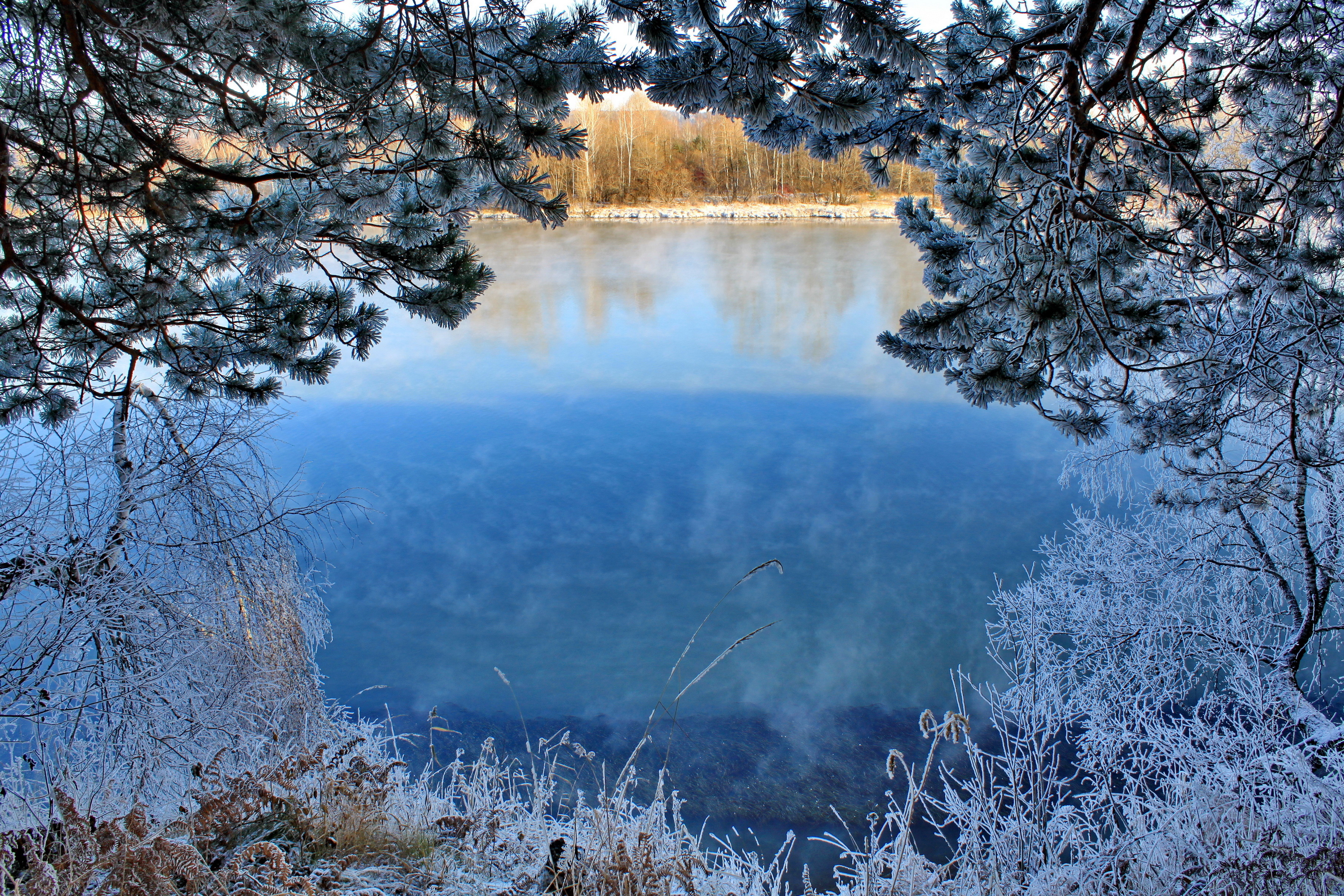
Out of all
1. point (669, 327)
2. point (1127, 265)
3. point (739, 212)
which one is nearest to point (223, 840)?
point (1127, 265)

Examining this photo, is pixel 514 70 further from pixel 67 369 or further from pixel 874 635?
pixel 874 635

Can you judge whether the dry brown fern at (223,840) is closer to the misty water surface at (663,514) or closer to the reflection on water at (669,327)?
the misty water surface at (663,514)

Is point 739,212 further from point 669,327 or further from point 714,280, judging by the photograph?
point 669,327

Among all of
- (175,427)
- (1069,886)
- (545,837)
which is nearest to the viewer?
(1069,886)

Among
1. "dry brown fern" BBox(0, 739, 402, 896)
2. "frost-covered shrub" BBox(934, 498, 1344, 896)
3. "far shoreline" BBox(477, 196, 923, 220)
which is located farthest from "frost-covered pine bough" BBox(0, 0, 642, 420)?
"far shoreline" BBox(477, 196, 923, 220)

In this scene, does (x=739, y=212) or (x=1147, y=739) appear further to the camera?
(x=739, y=212)

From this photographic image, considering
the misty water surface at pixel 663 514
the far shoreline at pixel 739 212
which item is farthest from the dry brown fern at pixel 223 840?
the far shoreline at pixel 739 212

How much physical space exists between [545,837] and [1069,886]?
4.59ft

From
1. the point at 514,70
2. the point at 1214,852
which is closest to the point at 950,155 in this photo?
the point at 514,70

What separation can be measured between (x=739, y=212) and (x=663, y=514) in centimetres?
2167

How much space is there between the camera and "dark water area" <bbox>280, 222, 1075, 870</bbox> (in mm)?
4984

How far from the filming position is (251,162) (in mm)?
2920

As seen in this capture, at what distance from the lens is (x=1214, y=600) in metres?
5.48

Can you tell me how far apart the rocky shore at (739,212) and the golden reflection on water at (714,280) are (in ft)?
4.70
